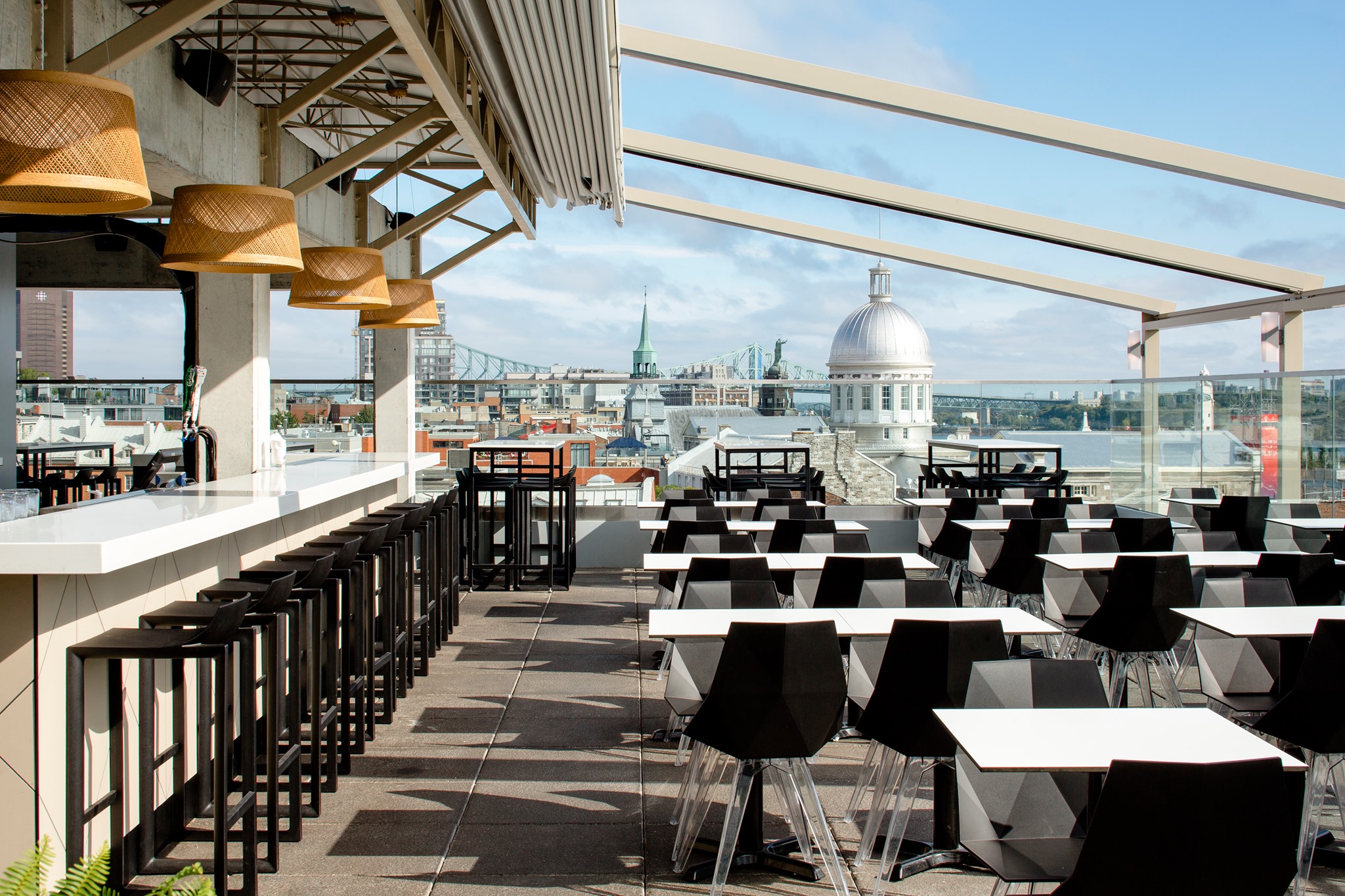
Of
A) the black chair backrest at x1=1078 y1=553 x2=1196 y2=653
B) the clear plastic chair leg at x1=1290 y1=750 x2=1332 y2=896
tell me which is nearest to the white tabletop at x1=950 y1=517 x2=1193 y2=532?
the black chair backrest at x1=1078 y1=553 x2=1196 y2=653

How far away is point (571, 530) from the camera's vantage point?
961 centimetres

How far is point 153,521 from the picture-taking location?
3709 mm

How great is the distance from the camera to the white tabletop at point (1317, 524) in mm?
6688

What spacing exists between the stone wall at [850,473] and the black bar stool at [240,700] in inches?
324

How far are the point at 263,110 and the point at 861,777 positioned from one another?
557 centimetres

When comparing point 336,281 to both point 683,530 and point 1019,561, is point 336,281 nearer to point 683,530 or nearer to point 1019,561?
point 683,530

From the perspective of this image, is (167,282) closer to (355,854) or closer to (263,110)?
(263,110)

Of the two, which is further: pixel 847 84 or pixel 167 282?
pixel 167 282

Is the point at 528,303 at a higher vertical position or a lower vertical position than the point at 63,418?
higher

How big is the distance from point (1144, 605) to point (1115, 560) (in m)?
0.56

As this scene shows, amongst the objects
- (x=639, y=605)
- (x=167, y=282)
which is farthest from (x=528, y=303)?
(x=639, y=605)

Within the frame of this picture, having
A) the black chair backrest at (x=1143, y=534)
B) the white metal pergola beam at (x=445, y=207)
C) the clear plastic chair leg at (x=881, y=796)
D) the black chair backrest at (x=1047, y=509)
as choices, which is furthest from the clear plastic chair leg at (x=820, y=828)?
the white metal pergola beam at (x=445, y=207)

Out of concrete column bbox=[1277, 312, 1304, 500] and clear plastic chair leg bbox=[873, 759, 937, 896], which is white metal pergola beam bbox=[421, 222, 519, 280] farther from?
clear plastic chair leg bbox=[873, 759, 937, 896]

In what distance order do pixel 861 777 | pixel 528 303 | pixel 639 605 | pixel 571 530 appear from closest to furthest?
pixel 861 777 → pixel 639 605 → pixel 571 530 → pixel 528 303
